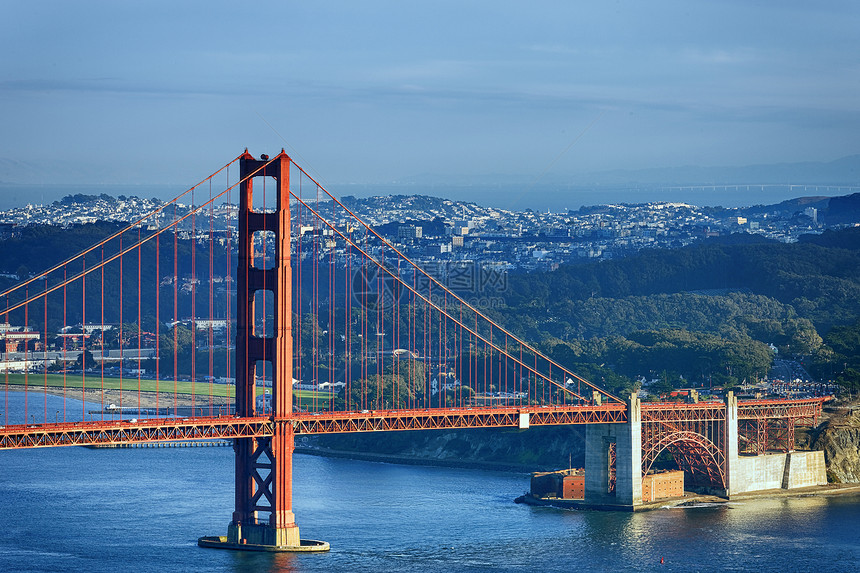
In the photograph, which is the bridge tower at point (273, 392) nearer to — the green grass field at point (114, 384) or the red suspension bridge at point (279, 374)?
the red suspension bridge at point (279, 374)

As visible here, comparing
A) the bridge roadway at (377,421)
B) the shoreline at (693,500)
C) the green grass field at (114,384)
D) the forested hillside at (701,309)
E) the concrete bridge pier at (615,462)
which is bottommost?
the shoreline at (693,500)

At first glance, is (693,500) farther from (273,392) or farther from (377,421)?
(273,392)

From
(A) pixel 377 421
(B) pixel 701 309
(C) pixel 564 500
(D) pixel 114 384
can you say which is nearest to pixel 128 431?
(A) pixel 377 421

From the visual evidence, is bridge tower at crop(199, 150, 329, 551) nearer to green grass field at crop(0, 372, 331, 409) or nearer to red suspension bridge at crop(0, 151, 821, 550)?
red suspension bridge at crop(0, 151, 821, 550)

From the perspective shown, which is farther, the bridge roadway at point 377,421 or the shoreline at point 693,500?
the shoreline at point 693,500

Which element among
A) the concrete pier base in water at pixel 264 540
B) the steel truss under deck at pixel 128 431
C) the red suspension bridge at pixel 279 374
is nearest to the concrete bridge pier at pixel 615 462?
the red suspension bridge at pixel 279 374

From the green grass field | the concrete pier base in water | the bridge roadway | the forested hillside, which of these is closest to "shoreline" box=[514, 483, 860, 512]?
the bridge roadway
